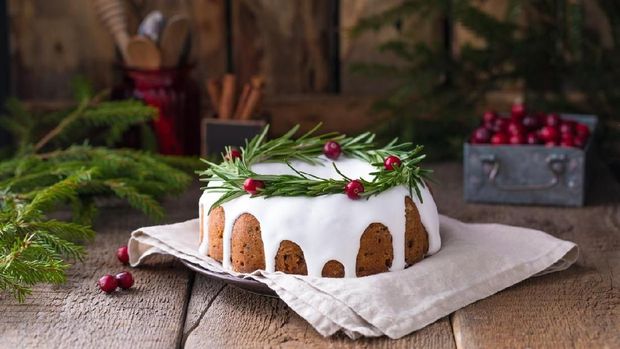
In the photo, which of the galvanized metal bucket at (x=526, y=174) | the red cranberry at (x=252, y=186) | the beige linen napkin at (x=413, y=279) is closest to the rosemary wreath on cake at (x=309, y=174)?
the red cranberry at (x=252, y=186)

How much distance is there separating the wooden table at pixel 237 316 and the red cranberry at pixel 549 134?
0.34 meters

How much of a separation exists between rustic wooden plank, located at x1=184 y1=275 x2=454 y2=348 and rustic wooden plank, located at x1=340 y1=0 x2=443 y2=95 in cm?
116

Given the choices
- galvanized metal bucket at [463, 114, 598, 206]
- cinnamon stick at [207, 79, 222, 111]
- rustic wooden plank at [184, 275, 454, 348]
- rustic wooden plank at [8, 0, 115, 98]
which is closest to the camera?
rustic wooden plank at [184, 275, 454, 348]

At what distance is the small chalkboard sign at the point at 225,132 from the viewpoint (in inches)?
86.6

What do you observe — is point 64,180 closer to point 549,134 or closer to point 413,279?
point 413,279

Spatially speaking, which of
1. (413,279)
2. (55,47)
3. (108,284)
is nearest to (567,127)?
(413,279)

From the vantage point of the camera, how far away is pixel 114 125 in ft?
6.95

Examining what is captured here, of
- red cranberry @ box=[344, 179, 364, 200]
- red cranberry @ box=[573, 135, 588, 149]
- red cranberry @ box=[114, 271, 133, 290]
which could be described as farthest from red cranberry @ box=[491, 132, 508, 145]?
red cranberry @ box=[114, 271, 133, 290]

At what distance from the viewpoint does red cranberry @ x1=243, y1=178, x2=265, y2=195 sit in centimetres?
140

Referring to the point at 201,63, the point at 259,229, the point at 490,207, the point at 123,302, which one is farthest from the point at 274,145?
the point at 201,63

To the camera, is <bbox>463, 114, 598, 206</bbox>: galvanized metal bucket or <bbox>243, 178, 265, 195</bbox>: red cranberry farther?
<bbox>463, 114, 598, 206</bbox>: galvanized metal bucket

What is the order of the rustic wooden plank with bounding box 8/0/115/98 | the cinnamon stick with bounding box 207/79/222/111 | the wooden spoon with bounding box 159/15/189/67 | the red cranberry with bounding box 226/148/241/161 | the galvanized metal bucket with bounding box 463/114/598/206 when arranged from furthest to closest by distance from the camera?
the rustic wooden plank with bounding box 8/0/115/98 → the cinnamon stick with bounding box 207/79/222/111 → the wooden spoon with bounding box 159/15/189/67 → the galvanized metal bucket with bounding box 463/114/598/206 → the red cranberry with bounding box 226/148/241/161

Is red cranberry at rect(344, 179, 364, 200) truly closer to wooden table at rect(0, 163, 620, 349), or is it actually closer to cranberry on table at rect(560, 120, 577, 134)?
wooden table at rect(0, 163, 620, 349)

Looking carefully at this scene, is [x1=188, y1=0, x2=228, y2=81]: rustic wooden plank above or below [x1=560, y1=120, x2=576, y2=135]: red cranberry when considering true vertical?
above
